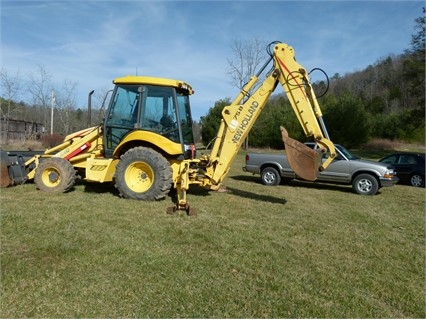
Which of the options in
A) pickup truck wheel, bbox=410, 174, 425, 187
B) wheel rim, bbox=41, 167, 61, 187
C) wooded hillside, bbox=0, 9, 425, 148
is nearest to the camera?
wheel rim, bbox=41, 167, 61, 187

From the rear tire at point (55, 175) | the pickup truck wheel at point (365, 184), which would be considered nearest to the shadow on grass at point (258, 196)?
the pickup truck wheel at point (365, 184)

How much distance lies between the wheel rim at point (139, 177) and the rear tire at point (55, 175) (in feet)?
5.14

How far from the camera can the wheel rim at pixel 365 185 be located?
473 inches

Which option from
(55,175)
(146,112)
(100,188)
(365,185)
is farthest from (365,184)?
(55,175)

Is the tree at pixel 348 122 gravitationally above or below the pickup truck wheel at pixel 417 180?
above

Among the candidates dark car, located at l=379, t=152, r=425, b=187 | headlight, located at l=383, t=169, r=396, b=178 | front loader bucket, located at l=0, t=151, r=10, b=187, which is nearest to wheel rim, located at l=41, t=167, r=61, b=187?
front loader bucket, located at l=0, t=151, r=10, b=187

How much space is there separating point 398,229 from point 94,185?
749 cm

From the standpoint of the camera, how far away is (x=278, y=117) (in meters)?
40.3

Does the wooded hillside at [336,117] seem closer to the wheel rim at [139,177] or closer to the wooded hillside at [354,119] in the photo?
the wooded hillside at [354,119]

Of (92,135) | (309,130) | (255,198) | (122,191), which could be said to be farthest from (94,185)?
(309,130)

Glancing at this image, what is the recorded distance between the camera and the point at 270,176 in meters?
13.3

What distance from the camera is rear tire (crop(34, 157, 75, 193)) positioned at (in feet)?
28.9

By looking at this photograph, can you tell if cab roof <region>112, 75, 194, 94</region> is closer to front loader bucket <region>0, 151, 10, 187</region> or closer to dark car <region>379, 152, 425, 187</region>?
front loader bucket <region>0, 151, 10, 187</region>

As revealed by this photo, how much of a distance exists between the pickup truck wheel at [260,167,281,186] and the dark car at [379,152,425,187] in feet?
20.7
